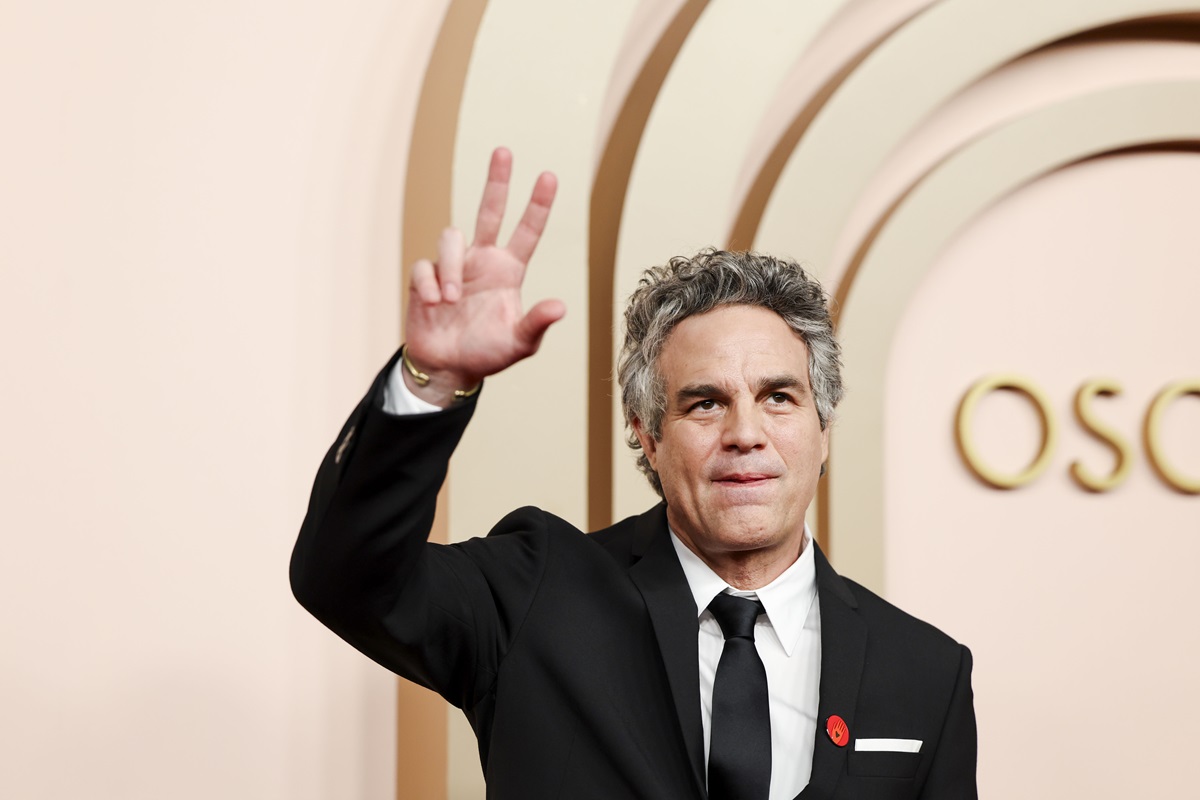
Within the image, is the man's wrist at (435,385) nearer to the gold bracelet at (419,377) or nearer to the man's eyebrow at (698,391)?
the gold bracelet at (419,377)

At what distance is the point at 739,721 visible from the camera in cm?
153

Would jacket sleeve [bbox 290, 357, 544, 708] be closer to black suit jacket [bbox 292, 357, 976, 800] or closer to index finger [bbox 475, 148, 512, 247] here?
black suit jacket [bbox 292, 357, 976, 800]

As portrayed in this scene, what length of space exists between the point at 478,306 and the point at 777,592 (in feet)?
2.37

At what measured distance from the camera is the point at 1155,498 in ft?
8.48

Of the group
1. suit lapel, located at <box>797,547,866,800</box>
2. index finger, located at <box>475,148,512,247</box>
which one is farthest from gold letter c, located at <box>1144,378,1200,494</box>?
index finger, located at <box>475,148,512,247</box>

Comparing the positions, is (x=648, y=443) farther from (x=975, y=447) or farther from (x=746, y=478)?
(x=975, y=447)

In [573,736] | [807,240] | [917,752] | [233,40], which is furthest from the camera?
[807,240]

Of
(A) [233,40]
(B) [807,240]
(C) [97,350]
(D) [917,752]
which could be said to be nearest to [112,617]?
(C) [97,350]

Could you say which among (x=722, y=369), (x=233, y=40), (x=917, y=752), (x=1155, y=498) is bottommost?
(x=917, y=752)

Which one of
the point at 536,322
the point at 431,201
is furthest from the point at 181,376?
the point at 536,322

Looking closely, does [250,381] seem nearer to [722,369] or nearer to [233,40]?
[233,40]

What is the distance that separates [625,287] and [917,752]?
0.94 m

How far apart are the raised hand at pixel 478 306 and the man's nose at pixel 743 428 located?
1.69 ft

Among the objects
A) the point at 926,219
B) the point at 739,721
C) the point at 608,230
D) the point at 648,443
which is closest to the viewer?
the point at 739,721
